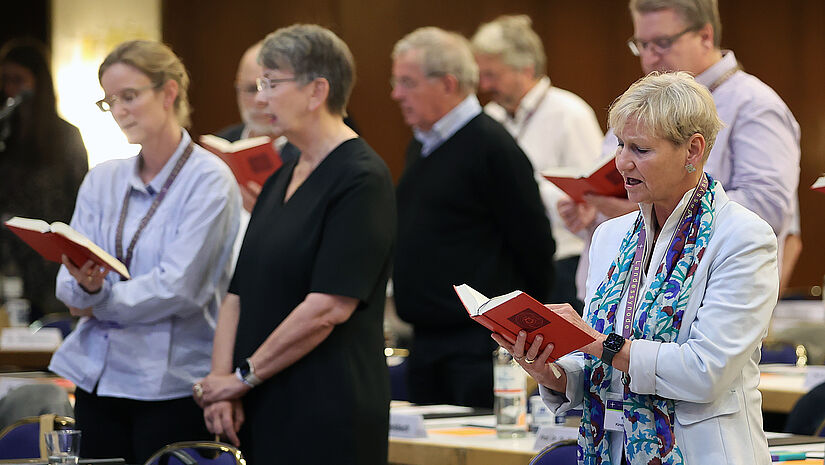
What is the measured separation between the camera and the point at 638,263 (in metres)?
2.46

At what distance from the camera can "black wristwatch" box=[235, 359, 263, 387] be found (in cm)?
331

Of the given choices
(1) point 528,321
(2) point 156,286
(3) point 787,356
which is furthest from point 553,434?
(3) point 787,356

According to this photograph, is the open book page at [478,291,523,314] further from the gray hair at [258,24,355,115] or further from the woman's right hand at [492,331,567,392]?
the gray hair at [258,24,355,115]

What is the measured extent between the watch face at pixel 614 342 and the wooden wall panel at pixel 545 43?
22.2 feet

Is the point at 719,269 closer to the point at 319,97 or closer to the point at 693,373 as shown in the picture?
the point at 693,373

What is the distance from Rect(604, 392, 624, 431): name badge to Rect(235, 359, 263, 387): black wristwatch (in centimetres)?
120

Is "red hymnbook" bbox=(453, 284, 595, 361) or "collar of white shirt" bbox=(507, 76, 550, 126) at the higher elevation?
"collar of white shirt" bbox=(507, 76, 550, 126)

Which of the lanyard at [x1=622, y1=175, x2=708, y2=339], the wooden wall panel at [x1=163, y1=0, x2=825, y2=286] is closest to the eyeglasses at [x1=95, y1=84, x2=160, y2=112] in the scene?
the lanyard at [x1=622, y1=175, x2=708, y2=339]

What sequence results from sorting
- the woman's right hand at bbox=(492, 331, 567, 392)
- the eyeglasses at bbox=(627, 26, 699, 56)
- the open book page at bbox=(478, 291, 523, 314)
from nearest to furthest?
the open book page at bbox=(478, 291, 523, 314)
the woman's right hand at bbox=(492, 331, 567, 392)
the eyeglasses at bbox=(627, 26, 699, 56)

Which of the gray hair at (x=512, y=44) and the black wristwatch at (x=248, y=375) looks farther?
the gray hair at (x=512, y=44)

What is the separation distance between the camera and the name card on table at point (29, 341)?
19.1 ft

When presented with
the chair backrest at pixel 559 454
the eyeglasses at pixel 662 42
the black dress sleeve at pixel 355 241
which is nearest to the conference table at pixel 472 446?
the chair backrest at pixel 559 454

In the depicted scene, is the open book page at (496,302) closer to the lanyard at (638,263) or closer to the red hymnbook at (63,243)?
the lanyard at (638,263)

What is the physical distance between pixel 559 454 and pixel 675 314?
0.66 metres
